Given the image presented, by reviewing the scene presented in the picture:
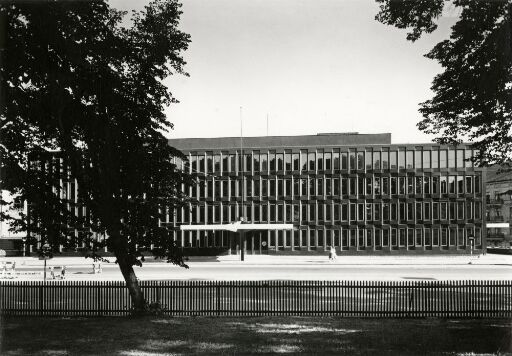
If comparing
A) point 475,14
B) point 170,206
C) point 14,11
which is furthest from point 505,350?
point 14,11

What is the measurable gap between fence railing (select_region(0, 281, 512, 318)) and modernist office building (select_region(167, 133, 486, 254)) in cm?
4567

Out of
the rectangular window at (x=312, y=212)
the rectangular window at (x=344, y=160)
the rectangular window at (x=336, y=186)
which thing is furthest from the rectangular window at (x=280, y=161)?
the rectangular window at (x=344, y=160)

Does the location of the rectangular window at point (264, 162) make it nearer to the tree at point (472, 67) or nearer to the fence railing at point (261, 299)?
the fence railing at point (261, 299)

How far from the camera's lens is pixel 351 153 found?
6950 centimetres

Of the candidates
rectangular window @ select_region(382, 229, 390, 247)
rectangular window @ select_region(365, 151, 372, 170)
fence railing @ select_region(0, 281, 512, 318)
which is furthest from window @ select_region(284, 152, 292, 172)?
fence railing @ select_region(0, 281, 512, 318)

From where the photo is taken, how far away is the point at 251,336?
15719 millimetres

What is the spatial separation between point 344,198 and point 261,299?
49.3 meters

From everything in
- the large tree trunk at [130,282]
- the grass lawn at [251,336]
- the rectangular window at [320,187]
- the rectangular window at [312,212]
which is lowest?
the grass lawn at [251,336]

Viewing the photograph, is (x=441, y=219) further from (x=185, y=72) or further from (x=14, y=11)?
(x=14, y=11)

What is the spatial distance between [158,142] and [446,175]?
53.9 m

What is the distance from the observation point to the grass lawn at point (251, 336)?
13.8 meters

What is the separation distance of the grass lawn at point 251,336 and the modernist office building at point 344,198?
48.9 meters

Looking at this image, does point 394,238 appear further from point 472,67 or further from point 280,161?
point 472,67

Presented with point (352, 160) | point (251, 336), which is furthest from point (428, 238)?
point (251, 336)
